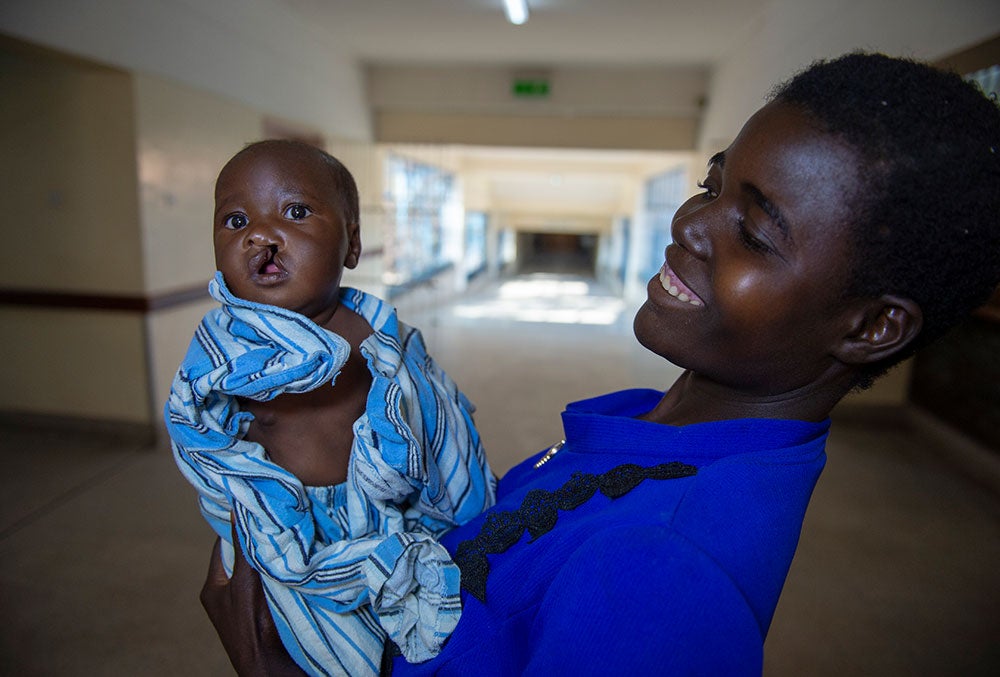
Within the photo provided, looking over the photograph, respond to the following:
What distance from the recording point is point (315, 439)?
0.97 meters

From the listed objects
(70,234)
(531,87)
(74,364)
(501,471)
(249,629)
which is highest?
(531,87)

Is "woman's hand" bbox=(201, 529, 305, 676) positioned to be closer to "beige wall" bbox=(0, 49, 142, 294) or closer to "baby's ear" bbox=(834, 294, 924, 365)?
"baby's ear" bbox=(834, 294, 924, 365)

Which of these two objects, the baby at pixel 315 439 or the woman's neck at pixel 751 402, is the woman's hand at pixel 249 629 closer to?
the baby at pixel 315 439

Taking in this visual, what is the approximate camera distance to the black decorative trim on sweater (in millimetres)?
631

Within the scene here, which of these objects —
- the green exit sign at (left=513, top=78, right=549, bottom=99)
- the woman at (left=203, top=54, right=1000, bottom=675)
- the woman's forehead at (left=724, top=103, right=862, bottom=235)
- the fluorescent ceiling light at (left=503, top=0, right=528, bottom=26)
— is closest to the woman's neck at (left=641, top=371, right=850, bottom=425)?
the woman at (left=203, top=54, right=1000, bottom=675)

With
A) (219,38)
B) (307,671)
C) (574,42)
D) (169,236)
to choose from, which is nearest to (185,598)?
(307,671)

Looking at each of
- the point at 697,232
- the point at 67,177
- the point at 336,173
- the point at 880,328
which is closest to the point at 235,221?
the point at 336,173

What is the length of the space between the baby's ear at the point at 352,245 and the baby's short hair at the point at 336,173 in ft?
0.04

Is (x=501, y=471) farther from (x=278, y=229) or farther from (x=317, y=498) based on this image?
(x=278, y=229)

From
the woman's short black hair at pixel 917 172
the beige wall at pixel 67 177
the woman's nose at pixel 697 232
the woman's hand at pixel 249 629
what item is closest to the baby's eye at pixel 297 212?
the woman's hand at pixel 249 629

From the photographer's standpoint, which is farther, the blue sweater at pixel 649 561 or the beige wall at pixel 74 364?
the beige wall at pixel 74 364

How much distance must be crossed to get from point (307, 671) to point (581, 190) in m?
13.0

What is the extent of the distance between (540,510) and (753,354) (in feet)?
0.96

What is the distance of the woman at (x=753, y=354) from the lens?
526 mm
